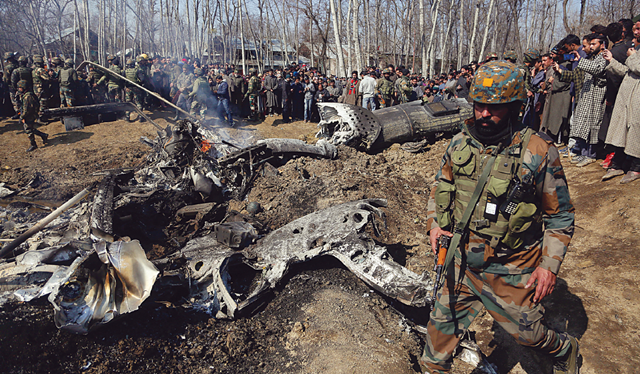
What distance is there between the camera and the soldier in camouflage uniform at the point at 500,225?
74.4 inches

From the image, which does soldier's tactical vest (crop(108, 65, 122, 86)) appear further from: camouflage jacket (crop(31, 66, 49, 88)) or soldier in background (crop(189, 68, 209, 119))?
soldier in background (crop(189, 68, 209, 119))

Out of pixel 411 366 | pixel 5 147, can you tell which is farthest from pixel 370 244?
pixel 5 147

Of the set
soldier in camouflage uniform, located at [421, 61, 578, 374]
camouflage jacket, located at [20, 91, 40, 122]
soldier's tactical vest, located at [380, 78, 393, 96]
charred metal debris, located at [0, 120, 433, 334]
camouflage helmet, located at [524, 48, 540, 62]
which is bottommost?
charred metal debris, located at [0, 120, 433, 334]

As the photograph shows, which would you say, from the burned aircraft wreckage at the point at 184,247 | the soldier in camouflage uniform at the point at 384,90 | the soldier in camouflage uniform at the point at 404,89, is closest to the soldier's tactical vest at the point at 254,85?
the soldier in camouflage uniform at the point at 384,90

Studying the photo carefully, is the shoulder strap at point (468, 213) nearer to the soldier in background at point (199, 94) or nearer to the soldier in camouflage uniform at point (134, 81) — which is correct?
the soldier in background at point (199, 94)

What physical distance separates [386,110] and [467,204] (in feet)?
24.4

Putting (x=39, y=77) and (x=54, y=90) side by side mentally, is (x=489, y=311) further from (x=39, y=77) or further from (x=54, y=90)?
(x=54, y=90)

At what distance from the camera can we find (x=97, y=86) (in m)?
13.4

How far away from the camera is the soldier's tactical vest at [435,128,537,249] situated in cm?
193

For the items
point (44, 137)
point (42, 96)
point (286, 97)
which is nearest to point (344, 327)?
point (44, 137)

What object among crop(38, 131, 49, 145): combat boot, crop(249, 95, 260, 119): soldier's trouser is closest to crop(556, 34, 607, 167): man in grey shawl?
crop(249, 95, 260, 119): soldier's trouser

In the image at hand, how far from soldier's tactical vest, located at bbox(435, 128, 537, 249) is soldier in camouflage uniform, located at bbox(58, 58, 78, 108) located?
43.8ft

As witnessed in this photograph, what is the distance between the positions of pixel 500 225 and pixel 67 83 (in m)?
13.8

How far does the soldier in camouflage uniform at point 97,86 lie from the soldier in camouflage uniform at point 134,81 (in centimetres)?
97
